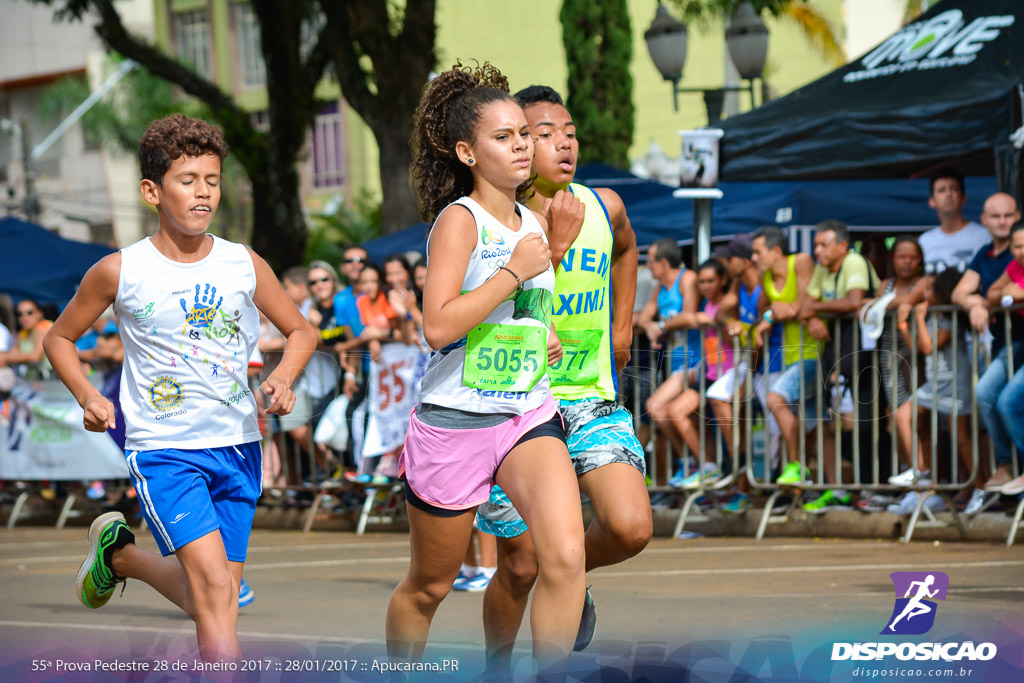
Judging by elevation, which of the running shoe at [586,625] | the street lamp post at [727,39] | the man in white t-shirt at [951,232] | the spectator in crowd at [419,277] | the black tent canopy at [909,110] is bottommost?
the running shoe at [586,625]

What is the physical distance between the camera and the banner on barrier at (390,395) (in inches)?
387

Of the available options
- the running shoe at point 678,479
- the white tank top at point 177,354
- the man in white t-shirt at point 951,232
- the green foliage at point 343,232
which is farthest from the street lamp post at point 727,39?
the green foliage at point 343,232

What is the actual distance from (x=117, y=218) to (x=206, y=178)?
157 ft

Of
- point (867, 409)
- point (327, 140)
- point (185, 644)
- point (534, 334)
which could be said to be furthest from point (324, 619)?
point (327, 140)

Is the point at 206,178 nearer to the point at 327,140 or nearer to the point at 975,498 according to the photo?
the point at 975,498

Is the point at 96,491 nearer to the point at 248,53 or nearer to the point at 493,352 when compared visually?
the point at 493,352

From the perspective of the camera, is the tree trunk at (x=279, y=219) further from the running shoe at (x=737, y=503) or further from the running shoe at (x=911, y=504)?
the running shoe at (x=911, y=504)

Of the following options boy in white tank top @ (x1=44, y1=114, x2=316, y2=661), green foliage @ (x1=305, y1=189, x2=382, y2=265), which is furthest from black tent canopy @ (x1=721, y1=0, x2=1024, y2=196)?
green foliage @ (x1=305, y1=189, x2=382, y2=265)

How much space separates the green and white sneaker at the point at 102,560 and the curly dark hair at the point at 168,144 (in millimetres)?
1174

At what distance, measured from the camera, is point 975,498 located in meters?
8.15

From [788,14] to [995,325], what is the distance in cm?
2501

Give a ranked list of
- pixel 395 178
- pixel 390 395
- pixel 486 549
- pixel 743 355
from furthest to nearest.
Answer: pixel 395 178 < pixel 390 395 < pixel 743 355 < pixel 486 549

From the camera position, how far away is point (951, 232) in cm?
914

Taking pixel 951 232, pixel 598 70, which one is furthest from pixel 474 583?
pixel 598 70
